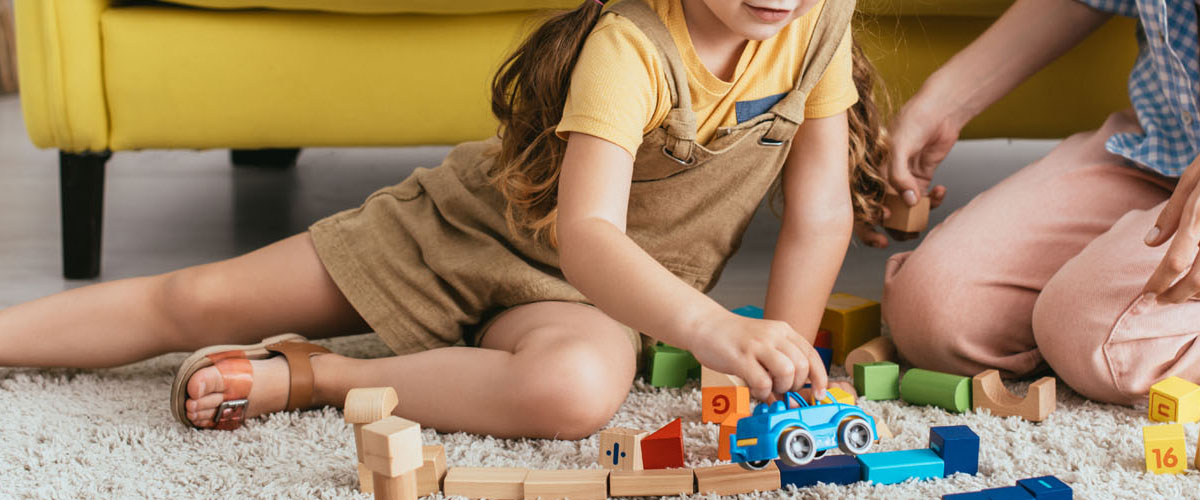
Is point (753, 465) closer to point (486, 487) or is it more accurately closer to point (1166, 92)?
point (486, 487)

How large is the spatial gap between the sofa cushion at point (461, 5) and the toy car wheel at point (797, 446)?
0.72m

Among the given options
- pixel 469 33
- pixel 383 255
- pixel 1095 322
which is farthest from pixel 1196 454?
pixel 469 33

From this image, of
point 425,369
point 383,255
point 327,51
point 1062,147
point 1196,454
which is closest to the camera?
point 1196,454

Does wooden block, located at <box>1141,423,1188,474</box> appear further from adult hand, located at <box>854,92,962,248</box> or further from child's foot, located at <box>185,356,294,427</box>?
child's foot, located at <box>185,356,294,427</box>

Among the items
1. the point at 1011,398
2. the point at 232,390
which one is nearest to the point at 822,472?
the point at 1011,398

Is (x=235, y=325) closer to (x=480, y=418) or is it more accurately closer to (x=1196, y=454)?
(x=480, y=418)

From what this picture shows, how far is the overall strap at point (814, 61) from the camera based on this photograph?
837mm

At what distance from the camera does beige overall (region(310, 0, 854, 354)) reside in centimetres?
89

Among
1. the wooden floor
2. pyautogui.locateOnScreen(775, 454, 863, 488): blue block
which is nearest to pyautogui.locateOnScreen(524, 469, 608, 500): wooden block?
pyautogui.locateOnScreen(775, 454, 863, 488): blue block

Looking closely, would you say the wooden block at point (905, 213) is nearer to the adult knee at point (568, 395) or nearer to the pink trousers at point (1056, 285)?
the pink trousers at point (1056, 285)

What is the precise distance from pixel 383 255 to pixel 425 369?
0.50 ft

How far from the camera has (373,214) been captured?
98cm

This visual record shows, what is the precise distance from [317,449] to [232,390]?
0.30 ft

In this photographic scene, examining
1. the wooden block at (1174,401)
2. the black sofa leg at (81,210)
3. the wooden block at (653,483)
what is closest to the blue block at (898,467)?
the wooden block at (653,483)
